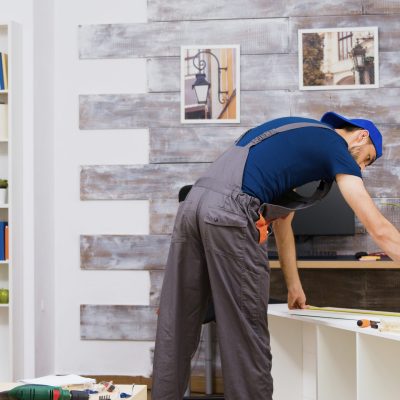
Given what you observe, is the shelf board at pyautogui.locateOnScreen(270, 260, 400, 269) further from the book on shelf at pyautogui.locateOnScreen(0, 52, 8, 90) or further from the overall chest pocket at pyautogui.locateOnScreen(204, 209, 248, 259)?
the book on shelf at pyautogui.locateOnScreen(0, 52, 8, 90)

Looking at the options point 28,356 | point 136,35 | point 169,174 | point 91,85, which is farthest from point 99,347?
point 136,35

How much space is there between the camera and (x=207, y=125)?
4102 mm

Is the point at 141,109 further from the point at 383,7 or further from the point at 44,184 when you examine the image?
the point at 383,7

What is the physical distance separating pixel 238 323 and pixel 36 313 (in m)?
2.01

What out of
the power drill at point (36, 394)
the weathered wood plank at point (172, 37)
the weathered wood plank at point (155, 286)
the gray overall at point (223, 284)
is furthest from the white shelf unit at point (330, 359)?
the weathered wood plank at point (172, 37)

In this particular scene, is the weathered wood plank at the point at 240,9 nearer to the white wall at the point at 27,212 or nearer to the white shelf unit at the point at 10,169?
the white wall at the point at 27,212

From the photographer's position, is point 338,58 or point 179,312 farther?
point 338,58

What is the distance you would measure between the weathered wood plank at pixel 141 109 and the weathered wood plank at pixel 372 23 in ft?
1.48

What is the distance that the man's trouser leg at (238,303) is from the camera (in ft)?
7.34

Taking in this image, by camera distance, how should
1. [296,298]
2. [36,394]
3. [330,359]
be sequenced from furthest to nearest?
1. [296,298]
2. [330,359]
3. [36,394]

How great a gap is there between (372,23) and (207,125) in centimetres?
113

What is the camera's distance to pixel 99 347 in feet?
13.6

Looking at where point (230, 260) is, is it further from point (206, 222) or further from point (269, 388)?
point (269, 388)

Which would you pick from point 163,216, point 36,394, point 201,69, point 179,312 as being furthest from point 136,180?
point 36,394
